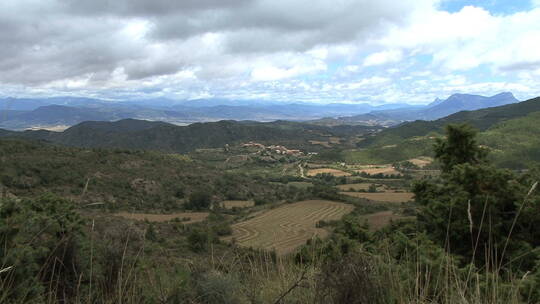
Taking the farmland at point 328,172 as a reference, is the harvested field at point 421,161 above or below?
above

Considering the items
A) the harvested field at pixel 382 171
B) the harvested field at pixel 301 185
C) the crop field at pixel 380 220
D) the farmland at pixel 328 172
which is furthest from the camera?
the farmland at pixel 328 172

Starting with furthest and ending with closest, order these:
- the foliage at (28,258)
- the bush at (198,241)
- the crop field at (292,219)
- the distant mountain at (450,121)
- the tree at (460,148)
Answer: the distant mountain at (450,121) < the crop field at (292,219) < the bush at (198,241) < the tree at (460,148) < the foliage at (28,258)

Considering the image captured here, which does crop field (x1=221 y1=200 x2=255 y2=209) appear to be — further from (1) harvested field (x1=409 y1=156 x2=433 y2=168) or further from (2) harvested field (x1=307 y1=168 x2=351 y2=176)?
(1) harvested field (x1=409 y1=156 x2=433 y2=168)

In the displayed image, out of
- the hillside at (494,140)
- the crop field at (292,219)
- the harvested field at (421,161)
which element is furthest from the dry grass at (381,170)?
the crop field at (292,219)

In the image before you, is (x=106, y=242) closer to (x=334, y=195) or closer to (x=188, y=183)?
(x=334, y=195)

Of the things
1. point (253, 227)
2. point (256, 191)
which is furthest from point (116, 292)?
point (256, 191)

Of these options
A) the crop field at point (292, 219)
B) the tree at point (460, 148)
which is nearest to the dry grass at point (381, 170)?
the crop field at point (292, 219)

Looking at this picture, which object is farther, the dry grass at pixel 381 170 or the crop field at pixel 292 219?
the dry grass at pixel 381 170

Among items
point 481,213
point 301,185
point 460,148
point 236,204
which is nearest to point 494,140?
point 301,185

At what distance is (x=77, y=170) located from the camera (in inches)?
2345

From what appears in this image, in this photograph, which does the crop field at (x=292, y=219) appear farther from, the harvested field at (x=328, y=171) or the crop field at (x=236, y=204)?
the harvested field at (x=328, y=171)

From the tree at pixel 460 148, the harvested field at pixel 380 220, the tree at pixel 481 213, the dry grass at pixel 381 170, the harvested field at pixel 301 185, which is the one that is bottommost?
the harvested field at pixel 301 185

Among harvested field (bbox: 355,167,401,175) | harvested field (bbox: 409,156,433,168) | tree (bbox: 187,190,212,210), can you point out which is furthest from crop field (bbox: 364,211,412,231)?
harvested field (bbox: 409,156,433,168)

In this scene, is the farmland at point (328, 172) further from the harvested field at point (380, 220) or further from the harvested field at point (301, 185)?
the harvested field at point (380, 220)
